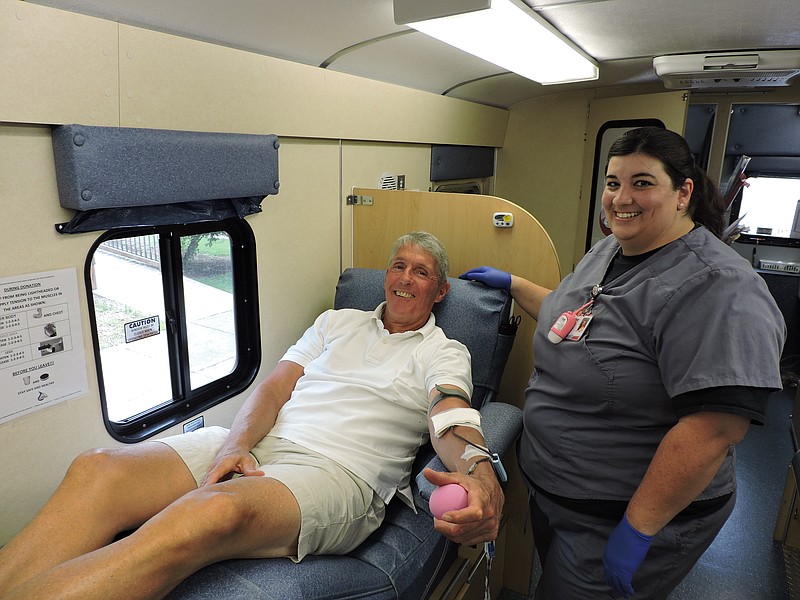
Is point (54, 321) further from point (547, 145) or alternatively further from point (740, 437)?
point (547, 145)

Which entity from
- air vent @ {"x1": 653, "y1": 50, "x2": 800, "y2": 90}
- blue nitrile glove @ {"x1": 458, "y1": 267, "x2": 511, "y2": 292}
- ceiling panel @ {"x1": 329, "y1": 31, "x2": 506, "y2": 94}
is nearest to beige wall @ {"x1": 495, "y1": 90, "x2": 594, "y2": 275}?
air vent @ {"x1": 653, "y1": 50, "x2": 800, "y2": 90}

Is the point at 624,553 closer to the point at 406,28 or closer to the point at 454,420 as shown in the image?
the point at 454,420

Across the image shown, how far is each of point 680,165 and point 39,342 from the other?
1975 mm

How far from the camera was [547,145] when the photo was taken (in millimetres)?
4586

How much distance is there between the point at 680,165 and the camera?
5.38 ft

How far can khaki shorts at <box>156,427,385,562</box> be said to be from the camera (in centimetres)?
166

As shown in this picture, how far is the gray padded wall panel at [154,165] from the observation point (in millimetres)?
1595

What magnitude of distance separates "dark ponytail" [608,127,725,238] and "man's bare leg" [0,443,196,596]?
1740 mm

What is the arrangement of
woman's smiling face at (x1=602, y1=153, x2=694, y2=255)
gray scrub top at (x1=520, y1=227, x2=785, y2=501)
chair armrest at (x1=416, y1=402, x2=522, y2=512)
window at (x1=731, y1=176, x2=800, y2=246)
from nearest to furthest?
gray scrub top at (x1=520, y1=227, x2=785, y2=501) < woman's smiling face at (x1=602, y1=153, x2=694, y2=255) < chair armrest at (x1=416, y1=402, x2=522, y2=512) < window at (x1=731, y1=176, x2=800, y2=246)

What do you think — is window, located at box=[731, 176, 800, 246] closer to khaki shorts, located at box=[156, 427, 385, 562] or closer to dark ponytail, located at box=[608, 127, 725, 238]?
dark ponytail, located at box=[608, 127, 725, 238]

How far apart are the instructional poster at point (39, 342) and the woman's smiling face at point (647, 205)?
171 centimetres

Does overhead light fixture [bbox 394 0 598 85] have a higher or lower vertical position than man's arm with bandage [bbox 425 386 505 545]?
higher

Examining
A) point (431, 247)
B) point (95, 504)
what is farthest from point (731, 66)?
point (95, 504)

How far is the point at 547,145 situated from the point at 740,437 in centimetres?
356
